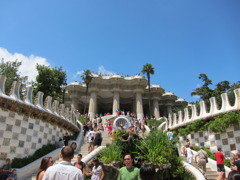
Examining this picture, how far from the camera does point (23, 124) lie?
11.3 meters

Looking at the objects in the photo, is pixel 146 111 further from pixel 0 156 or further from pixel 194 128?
pixel 0 156

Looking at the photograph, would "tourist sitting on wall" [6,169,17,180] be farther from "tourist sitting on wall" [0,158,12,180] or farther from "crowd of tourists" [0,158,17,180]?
"tourist sitting on wall" [0,158,12,180]

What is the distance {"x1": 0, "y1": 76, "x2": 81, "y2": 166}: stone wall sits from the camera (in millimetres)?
10055

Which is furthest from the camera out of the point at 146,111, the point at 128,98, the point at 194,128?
the point at 146,111

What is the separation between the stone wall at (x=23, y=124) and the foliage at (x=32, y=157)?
0.74ft

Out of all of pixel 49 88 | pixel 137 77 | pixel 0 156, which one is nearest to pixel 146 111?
pixel 137 77

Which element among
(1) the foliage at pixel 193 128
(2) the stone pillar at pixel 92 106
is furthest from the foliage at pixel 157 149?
(2) the stone pillar at pixel 92 106

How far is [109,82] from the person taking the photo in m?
42.7

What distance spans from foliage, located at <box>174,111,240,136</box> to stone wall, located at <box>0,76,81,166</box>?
1079 cm

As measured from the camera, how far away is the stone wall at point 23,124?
1005cm

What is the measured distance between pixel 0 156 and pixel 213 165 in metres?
11.3

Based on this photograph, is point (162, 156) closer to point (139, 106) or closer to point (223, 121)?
point (223, 121)

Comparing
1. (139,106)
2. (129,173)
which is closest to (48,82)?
(139,106)

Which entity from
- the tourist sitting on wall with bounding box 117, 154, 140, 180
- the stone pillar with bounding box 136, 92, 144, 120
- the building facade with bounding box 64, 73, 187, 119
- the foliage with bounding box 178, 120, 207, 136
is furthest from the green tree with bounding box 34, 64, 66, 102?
the tourist sitting on wall with bounding box 117, 154, 140, 180
